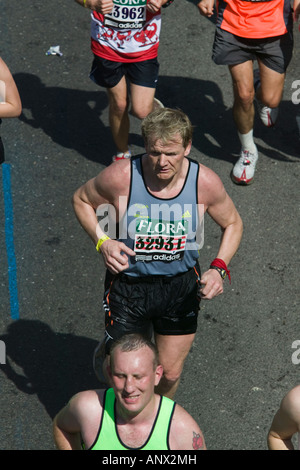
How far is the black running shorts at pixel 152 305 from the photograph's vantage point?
5332 mm

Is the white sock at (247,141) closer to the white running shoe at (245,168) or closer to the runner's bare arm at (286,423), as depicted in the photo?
the white running shoe at (245,168)

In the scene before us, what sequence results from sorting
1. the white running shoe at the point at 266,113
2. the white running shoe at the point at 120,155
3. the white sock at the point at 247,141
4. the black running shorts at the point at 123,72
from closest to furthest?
the black running shorts at the point at 123,72
the white sock at the point at 247,141
the white running shoe at the point at 120,155
the white running shoe at the point at 266,113

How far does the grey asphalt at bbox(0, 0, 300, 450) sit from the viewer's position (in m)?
5.88

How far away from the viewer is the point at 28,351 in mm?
6148

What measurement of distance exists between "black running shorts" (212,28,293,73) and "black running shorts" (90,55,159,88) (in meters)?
0.58

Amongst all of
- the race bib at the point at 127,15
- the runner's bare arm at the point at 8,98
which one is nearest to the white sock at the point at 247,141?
the race bib at the point at 127,15

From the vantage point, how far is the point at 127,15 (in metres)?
6.93

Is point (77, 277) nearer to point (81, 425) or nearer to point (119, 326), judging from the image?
point (119, 326)

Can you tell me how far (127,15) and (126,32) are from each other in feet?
0.45

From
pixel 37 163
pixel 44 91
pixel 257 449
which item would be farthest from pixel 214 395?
pixel 44 91

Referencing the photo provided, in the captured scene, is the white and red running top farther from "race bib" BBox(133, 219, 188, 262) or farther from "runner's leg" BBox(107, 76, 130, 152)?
"race bib" BBox(133, 219, 188, 262)

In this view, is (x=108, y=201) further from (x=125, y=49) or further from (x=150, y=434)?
(x=125, y=49)

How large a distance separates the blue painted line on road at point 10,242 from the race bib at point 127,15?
168 cm
